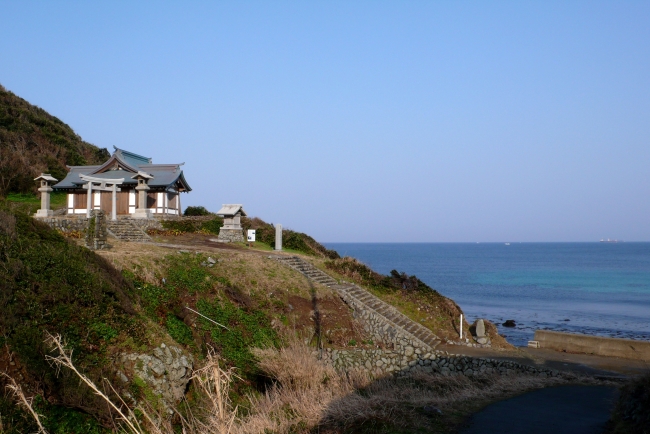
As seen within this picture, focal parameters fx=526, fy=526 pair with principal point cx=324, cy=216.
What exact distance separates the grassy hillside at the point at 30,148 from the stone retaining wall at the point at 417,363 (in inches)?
1467

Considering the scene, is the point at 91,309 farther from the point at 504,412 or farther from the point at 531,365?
the point at 531,365

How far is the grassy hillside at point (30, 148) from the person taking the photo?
48406 mm

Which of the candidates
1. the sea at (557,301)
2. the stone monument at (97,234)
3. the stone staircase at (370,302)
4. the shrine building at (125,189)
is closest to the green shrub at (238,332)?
the stone monument at (97,234)

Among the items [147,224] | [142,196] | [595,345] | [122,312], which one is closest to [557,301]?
[595,345]

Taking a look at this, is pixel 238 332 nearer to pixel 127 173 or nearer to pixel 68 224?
pixel 68 224

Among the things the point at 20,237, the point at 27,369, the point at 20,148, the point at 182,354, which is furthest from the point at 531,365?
the point at 20,148

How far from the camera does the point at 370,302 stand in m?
26.5

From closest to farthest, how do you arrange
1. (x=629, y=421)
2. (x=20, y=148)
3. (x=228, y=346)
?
(x=629, y=421) < (x=228, y=346) < (x=20, y=148)

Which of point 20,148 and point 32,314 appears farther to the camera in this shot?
point 20,148

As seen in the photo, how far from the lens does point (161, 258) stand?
70.5 feet

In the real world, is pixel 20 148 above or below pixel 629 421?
above

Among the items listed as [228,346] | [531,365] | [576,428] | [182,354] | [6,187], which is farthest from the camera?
[6,187]

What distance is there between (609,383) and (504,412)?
7.24 m

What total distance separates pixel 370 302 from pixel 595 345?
33.9ft
